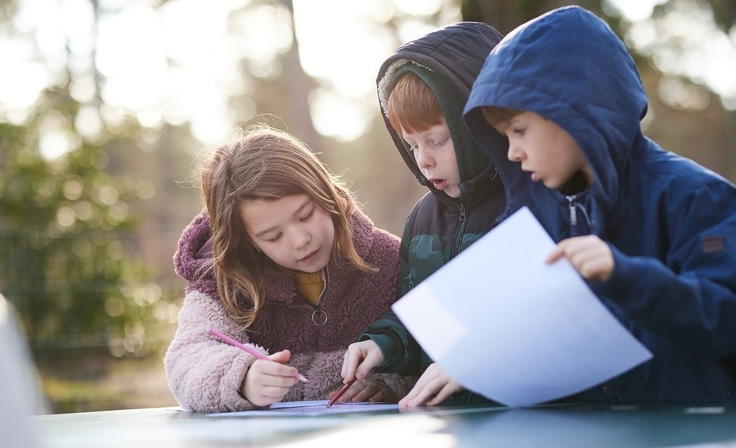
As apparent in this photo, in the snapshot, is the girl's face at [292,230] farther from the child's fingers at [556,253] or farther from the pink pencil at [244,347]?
the child's fingers at [556,253]

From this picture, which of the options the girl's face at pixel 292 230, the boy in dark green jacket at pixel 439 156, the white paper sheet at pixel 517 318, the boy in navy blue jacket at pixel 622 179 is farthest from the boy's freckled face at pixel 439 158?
the white paper sheet at pixel 517 318

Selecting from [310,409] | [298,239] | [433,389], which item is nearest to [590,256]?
[433,389]

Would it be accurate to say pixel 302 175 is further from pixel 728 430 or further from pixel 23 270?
pixel 23 270

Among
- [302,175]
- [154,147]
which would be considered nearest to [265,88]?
[154,147]

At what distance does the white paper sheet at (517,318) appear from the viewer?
110cm

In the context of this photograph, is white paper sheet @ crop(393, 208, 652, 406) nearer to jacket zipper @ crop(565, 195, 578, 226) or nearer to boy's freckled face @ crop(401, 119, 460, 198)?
jacket zipper @ crop(565, 195, 578, 226)

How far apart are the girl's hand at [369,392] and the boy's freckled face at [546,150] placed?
59cm

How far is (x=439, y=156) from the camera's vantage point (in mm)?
1806

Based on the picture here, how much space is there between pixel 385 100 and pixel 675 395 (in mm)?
915

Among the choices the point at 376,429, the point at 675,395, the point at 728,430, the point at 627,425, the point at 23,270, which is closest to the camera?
the point at 728,430

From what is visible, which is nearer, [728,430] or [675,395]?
[728,430]

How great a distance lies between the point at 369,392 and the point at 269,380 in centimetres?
24

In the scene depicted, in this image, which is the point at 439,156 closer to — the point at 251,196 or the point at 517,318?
the point at 251,196

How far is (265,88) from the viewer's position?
1772cm
